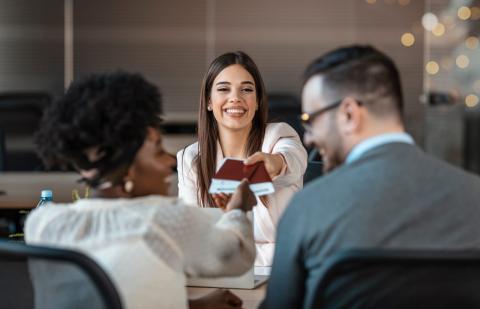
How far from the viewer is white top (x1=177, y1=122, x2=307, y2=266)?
116 inches

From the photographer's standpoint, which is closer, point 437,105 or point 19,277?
point 19,277

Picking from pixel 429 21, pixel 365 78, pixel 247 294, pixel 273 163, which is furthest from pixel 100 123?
pixel 429 21

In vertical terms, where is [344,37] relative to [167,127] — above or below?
above

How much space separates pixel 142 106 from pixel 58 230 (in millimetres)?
309

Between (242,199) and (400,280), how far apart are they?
608 millimetres

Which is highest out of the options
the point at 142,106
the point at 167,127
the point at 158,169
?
the point at 142,106

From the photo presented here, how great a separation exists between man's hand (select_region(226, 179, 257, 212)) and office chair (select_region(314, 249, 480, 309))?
1.62 ft

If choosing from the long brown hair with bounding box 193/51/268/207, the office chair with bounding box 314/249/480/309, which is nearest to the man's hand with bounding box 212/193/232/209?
the office chair with bounding box 314/249/480/309

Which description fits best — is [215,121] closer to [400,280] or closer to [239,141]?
[239,141]

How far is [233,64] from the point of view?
3.29 m

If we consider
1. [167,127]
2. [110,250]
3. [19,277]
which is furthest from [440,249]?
[167,127]

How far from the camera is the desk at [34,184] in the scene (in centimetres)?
629

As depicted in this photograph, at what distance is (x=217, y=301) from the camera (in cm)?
198

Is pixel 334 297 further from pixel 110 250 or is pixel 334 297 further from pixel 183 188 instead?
pixel 183 188
